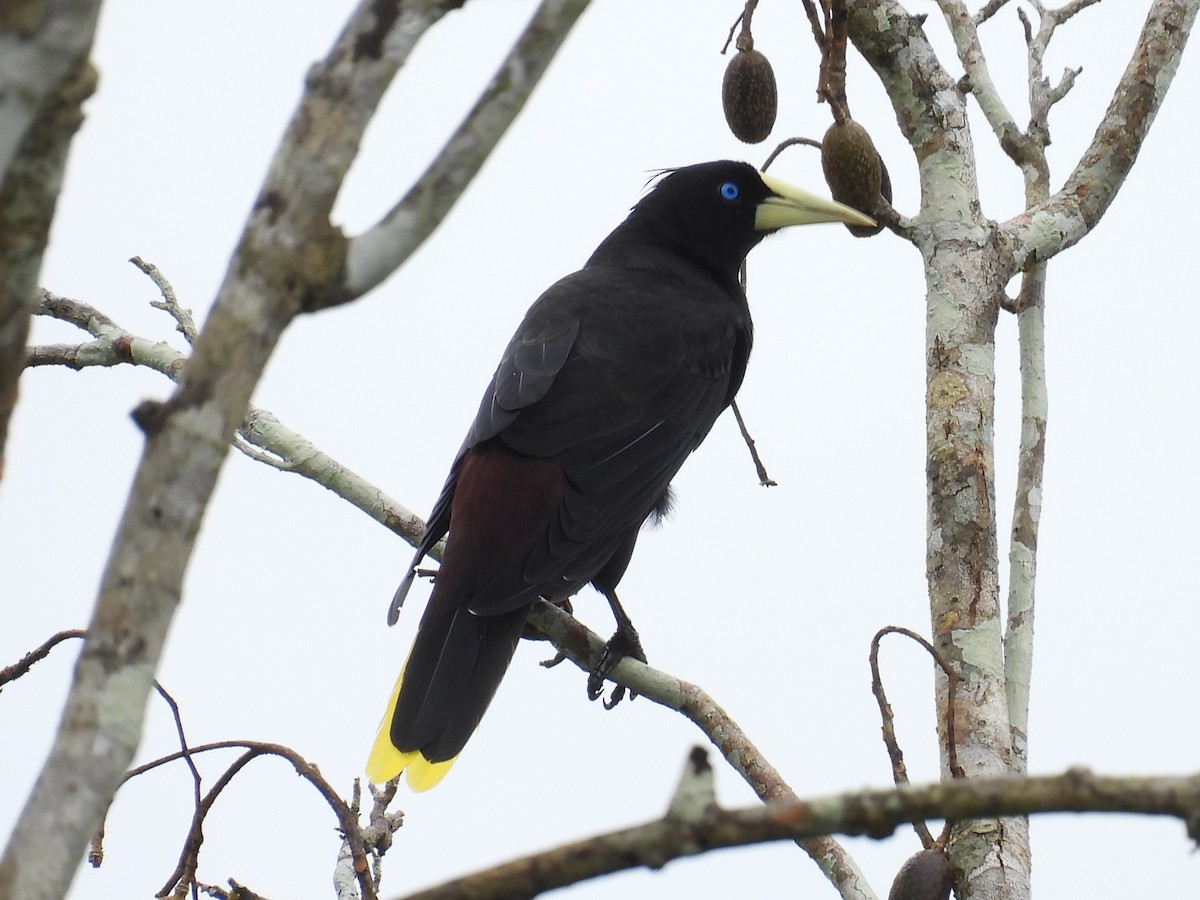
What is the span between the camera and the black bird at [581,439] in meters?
3.30

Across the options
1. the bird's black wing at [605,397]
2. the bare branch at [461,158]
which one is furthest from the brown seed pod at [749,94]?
the bare branch at [461,158]

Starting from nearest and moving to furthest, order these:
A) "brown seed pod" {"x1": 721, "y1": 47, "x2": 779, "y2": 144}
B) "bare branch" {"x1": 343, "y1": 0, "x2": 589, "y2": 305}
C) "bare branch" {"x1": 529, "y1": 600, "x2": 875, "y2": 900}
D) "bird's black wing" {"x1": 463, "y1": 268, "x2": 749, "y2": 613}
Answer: "bare branch" {"x1": 343, "y1": 0, "x2": 589, "y2": 305} < "bare branch" {"x1": 529, "y1": 600, "x2": 875, "y2": 900} < "bird's black wing" {"x1": 463, "y1": 268, "x2": 749, "y2": 613} < "brown seed pod" {"x1": 721, "y1": 47, "x2": 779, "y2": 144}

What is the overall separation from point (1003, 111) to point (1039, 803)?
9.48ft

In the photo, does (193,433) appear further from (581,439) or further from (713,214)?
(713,214)

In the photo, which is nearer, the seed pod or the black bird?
the seed pod

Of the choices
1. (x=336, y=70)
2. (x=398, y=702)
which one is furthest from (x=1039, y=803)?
(x=398, y=702)

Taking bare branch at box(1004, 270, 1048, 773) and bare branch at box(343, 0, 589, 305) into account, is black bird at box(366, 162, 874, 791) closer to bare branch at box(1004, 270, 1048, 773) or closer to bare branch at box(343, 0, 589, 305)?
bare branch at box(1004, 270, 1048, 773)

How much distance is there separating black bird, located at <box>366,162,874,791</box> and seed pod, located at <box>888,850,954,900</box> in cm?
101

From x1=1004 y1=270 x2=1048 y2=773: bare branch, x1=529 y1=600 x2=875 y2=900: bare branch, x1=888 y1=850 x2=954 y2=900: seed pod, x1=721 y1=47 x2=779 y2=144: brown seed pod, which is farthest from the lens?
x1=721 y1=47 x2=779 y2=144: brown seed pod

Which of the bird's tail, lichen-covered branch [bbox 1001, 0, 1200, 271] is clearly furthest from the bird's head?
the bird's tail

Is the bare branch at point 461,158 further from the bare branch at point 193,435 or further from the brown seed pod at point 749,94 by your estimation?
the brown seed pod at point 749,94

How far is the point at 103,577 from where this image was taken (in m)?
1.15

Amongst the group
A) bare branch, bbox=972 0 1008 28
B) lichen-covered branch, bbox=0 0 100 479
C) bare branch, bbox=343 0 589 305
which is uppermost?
bare branch, bbox=972 0 1008 28

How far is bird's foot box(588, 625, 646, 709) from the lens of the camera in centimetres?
328
